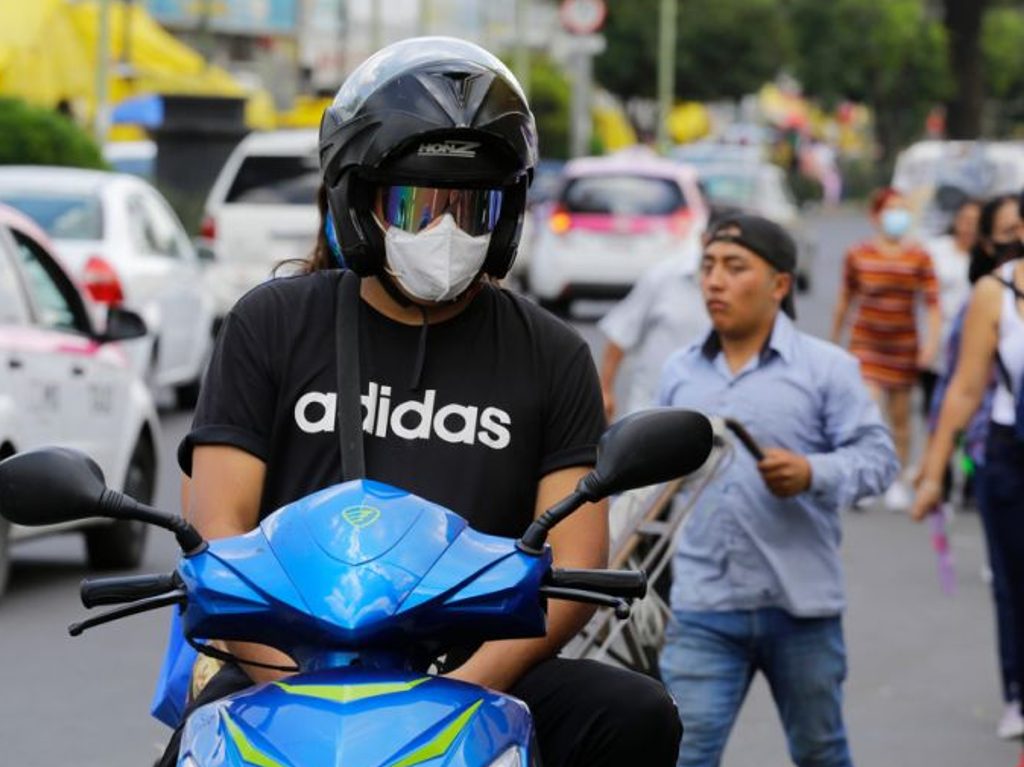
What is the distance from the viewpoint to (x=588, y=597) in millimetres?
3936

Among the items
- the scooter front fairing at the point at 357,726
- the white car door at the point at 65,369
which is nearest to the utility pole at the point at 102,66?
the white car door at the point at 65,369

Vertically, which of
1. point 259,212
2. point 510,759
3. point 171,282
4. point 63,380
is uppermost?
point 510,759

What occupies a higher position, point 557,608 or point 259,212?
point 557,608

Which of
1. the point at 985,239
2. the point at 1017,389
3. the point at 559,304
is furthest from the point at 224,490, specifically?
the point at 559,304

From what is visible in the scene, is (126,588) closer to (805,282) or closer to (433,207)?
(433,207)

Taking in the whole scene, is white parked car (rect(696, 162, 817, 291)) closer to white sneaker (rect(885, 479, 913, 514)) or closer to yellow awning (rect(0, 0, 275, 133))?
yellow awning (rect(0, 0, 275, 133))

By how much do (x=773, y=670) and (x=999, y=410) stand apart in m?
2.27

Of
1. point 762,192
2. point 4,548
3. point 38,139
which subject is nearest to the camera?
point 4,548

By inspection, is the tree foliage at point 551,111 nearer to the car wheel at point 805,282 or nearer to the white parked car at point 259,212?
the car wheel at point 805,282

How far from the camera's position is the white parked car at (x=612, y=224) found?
94.8 ft

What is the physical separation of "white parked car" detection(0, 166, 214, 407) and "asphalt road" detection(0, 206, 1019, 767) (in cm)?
395

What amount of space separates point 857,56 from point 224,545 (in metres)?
88.9

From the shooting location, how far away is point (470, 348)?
176 inches

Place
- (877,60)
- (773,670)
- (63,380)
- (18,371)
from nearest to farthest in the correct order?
(773,670), (18,371), (63,380), (877,60)
